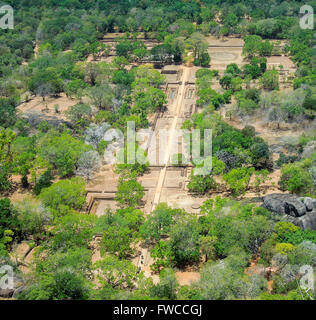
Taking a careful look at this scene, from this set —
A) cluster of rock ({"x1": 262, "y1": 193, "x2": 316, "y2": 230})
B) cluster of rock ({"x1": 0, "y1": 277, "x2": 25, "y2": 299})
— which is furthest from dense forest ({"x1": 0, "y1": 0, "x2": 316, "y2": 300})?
cluster of rock ({"x1": 262, "y1": 193, "x2": 316, "y2": 230})

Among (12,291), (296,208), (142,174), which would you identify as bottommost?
(12,291)

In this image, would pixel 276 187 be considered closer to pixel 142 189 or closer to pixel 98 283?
pixel 142 189

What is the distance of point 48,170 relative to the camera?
163 ft

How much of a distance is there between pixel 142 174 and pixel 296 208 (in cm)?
1754

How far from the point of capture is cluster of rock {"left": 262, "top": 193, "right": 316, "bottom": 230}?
3947 cm

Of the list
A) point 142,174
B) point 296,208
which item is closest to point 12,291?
point 142,174

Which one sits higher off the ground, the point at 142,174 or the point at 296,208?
the point at 296,208

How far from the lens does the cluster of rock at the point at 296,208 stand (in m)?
39.5

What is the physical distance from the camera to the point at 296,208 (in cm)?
4006

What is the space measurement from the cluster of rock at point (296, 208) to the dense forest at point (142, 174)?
726mm

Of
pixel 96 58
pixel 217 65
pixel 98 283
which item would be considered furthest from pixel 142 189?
pixel 96 58

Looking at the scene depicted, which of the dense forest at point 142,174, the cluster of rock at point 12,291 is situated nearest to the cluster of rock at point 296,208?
the dense forest at point 142,174

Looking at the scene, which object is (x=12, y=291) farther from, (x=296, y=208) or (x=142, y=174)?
(x=296, y=208)

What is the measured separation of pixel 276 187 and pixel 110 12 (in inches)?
2833
